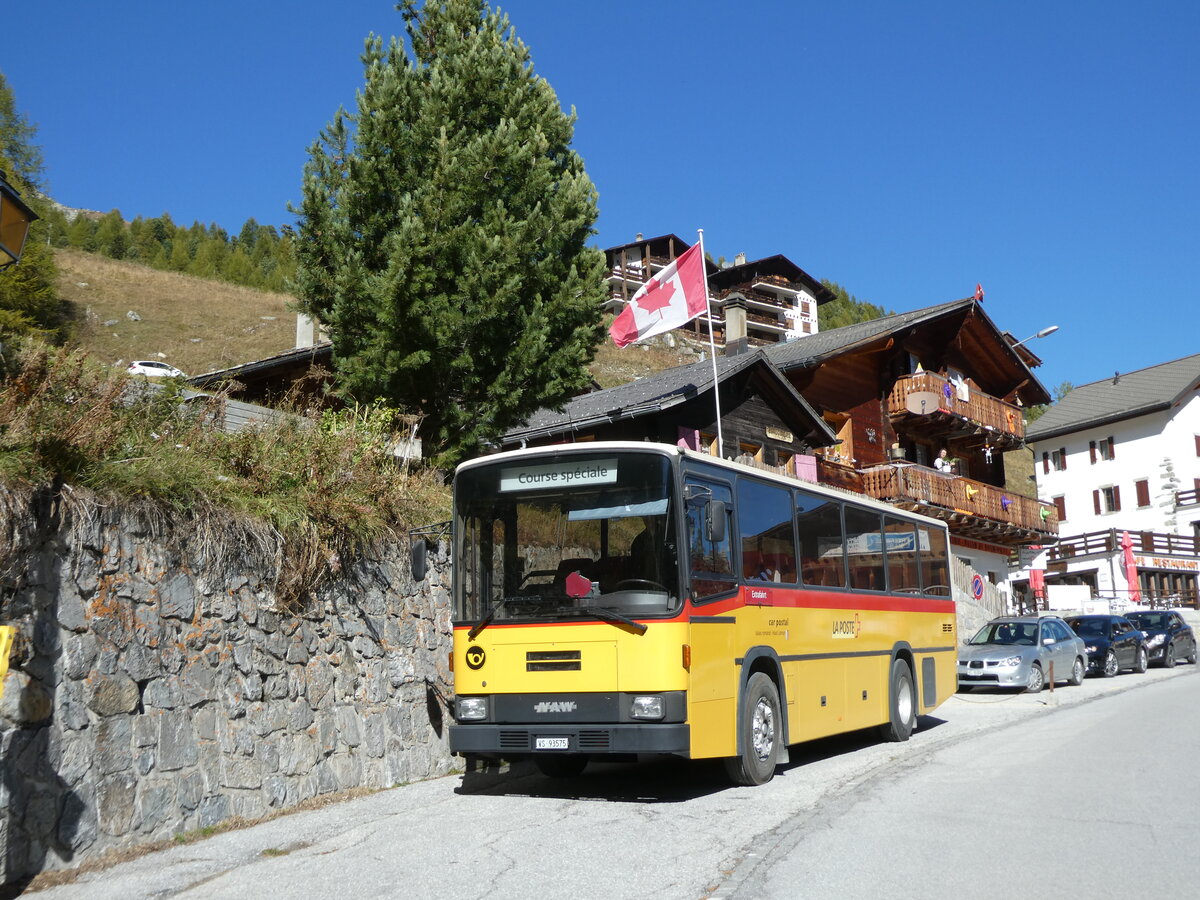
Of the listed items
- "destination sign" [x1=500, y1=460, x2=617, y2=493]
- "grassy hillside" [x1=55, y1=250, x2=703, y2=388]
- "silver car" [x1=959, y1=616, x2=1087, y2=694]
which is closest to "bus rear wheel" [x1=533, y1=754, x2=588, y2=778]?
"destination sign" [x1=500, y1=460, x2=617, y2=493]

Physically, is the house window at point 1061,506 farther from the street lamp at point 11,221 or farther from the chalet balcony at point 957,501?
Result: the street lamp at point 11,221

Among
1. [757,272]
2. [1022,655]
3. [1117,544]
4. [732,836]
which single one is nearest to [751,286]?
[757,272]

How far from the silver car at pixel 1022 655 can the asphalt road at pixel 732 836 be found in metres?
9.09

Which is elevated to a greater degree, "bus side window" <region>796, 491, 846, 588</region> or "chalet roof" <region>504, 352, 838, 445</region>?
"chalet roof" <region>504, 352, 838, 445</region>

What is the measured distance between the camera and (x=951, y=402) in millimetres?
37812

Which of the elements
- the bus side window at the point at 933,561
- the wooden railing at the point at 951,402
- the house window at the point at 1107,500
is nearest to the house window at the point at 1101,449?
the house window at the point at 1107,500

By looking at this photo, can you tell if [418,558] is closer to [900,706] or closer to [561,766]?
[561,766]

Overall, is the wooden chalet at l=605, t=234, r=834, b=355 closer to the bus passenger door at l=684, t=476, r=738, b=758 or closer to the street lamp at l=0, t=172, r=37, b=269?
the bus passenger door at l=684, t=476, r=738, b=758

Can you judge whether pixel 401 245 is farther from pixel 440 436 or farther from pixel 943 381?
pixel 943 381

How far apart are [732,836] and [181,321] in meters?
74.7

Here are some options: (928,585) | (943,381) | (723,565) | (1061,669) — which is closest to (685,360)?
(943,381)

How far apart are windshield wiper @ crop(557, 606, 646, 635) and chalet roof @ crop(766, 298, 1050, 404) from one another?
25.6 metres

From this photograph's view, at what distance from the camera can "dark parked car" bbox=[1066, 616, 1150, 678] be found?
85.4 feet

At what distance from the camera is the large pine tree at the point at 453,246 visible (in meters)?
14.8
